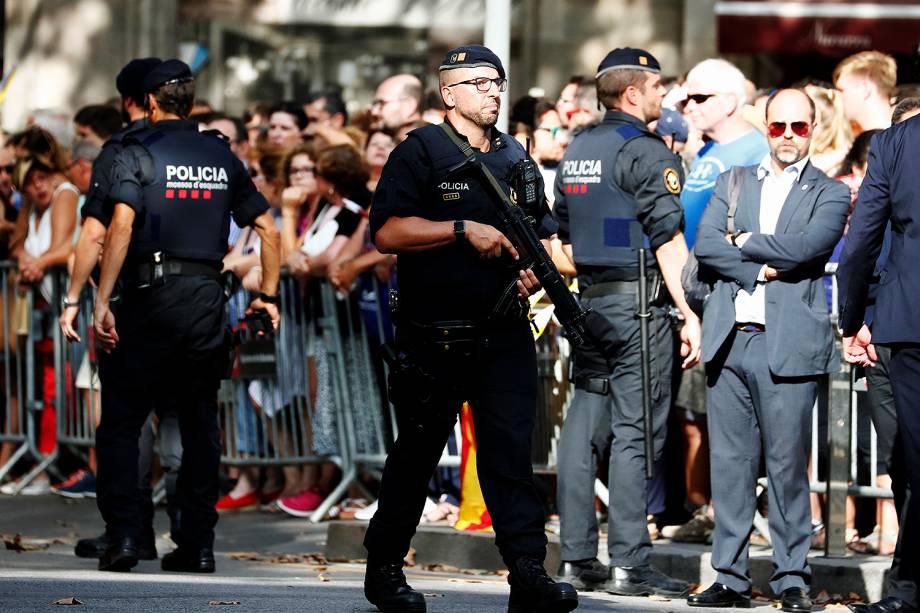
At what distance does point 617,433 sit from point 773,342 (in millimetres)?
883

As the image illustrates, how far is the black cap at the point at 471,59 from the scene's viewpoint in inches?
281

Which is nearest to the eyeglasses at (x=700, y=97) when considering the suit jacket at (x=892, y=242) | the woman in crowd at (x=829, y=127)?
the woman in crowd at (x=829, y=127)

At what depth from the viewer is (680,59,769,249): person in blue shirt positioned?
9562 mm

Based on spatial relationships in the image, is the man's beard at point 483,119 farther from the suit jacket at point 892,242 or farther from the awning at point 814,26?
the awning at point 814,26

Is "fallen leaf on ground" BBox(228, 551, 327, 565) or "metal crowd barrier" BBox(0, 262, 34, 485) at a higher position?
"metal crowd barrier" BBox(0, 262, 34, 485)

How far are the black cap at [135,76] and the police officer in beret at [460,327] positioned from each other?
7.45ft

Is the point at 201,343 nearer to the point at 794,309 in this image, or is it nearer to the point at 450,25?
the point at 794,309

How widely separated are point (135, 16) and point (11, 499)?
726 cm

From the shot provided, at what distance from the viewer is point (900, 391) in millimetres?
7434

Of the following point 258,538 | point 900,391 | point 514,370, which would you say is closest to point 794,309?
point 900,391

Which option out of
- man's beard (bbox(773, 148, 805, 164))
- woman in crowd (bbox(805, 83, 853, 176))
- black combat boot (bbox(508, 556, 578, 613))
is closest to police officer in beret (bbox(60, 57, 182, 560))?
black combat boot (bbox(508, 556, 578, 613))

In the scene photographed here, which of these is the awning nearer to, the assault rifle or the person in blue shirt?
the person in blue shirt

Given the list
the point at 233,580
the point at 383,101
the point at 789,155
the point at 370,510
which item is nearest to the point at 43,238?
the point at 383,101

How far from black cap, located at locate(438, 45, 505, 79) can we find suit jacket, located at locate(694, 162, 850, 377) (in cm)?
161
